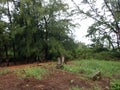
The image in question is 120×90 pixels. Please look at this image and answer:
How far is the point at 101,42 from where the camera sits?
819 inches

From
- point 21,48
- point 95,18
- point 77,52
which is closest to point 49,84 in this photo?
point 21,48

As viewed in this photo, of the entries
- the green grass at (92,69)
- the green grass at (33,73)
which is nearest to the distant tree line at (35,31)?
the green grass at (92,69)

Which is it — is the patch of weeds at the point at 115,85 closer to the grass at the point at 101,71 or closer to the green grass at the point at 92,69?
the grass at the point at 101,71

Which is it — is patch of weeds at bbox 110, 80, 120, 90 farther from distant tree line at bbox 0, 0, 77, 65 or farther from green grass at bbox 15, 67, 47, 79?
distant tree line at bbox 0, 0, 77, 65

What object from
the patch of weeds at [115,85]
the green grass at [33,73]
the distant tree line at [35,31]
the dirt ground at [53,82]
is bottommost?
the patch of weeds at [115,85]

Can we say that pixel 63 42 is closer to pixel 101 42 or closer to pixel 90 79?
pixel 101 42

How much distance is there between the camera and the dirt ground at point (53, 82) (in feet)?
30.3

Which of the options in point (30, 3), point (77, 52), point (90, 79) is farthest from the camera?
point (77, 52)

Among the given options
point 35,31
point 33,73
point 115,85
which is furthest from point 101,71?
point 35,31

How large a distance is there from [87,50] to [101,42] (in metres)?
1.15

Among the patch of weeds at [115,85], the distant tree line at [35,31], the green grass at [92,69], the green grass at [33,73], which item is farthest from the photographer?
the distant tree line at [35,31]

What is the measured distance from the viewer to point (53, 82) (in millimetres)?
9836

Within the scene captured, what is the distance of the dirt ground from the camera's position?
30.3 ft

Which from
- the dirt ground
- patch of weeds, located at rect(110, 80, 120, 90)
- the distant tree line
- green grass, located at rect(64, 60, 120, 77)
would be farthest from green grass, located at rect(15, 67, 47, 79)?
the distant tree line
